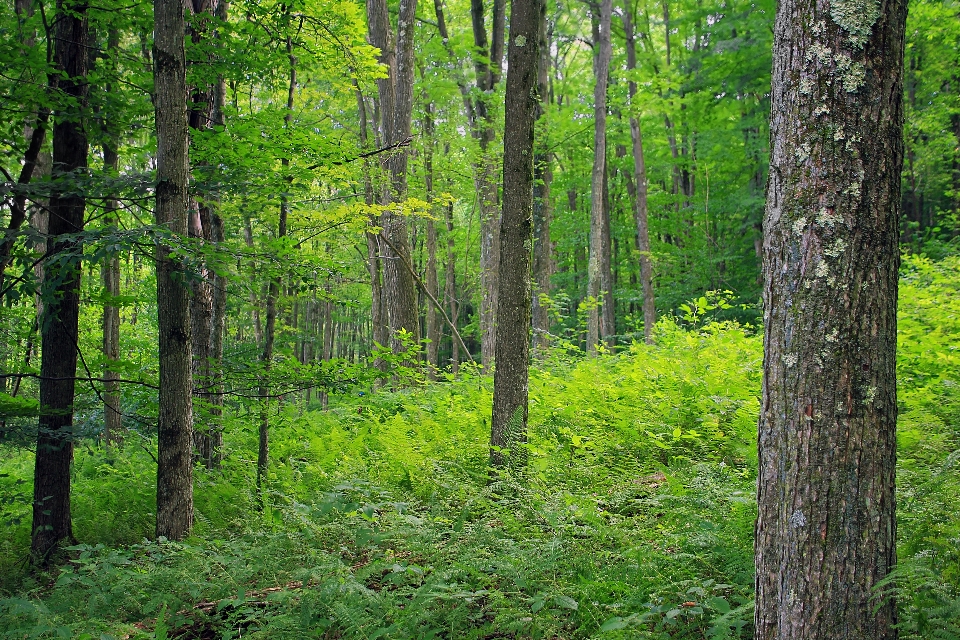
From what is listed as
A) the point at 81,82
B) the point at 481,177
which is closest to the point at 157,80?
the point at 81,82

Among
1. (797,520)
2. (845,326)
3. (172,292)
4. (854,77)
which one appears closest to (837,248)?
(845,326)

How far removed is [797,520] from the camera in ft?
8.10

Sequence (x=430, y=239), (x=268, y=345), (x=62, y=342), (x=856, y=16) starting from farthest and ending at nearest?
1. (x=430, y=239)
2. (x=268, y=345)
3. (x=62, y=342)
4. (x=856, y=16)

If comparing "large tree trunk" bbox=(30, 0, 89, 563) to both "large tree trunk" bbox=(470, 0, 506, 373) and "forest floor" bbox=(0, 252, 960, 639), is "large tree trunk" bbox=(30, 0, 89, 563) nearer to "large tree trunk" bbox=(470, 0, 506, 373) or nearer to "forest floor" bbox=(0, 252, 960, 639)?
"forest floor" bbox=(0, 252, 960, 639)

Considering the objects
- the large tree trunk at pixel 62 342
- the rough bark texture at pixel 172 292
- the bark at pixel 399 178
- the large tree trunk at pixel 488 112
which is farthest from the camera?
the large tree trunk at pixel 488 112

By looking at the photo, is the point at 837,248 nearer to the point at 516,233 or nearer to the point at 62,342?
the point at 516,233

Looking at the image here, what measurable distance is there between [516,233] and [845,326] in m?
3.66

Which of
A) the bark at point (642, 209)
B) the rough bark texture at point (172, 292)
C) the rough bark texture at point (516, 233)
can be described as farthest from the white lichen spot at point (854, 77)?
the bark at point (642, 209)

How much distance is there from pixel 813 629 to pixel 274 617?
2.77m

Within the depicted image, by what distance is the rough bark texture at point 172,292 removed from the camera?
4.94 meters

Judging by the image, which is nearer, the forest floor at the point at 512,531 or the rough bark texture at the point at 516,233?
the forest floor at the point at 512,531

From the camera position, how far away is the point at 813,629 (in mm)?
2447

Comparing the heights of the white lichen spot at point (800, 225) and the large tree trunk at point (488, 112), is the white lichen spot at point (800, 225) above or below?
below

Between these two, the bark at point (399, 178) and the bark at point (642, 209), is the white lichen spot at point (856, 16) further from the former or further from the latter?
the bark at point (642, 209)
